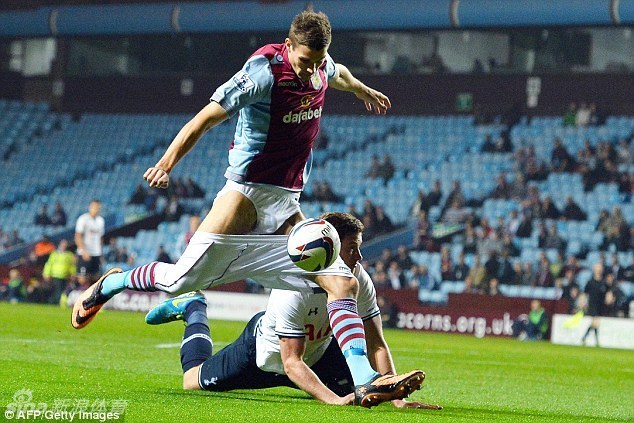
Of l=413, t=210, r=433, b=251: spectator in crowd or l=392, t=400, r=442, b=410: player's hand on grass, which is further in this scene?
l=413, t=210, r=433, b=251: spectator in crowd

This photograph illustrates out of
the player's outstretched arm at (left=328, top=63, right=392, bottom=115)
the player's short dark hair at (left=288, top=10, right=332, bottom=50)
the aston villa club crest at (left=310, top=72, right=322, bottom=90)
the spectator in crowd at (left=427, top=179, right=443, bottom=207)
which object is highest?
the player's short dark hair at (left=288, top=10, right=332, bottom=50)

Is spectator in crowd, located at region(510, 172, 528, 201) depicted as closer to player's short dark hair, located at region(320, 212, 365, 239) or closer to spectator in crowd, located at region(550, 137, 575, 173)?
spectator in crowd, located at region(550, 137, 575, 173)

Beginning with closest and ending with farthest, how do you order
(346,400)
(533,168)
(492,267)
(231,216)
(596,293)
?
(346,400)
(231,216)
(596,293)
(492,267)
(533,168)

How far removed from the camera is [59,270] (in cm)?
2394

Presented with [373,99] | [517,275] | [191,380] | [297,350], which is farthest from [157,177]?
[517,275]

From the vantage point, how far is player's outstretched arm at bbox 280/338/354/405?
23.5ft

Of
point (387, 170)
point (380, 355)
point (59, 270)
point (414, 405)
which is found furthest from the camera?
point (387, 170)

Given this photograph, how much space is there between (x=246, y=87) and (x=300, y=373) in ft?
5.77

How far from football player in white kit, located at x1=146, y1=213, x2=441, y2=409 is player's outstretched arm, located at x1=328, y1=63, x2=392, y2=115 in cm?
103

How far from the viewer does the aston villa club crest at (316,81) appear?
7207mm

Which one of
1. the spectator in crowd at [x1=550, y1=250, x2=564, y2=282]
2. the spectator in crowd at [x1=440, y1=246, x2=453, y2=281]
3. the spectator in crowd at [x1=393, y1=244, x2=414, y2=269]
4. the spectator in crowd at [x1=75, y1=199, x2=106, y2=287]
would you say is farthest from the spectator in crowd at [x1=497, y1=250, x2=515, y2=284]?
the spectator in crowd at [x1=75, y1=199, x2=106, y2=287]

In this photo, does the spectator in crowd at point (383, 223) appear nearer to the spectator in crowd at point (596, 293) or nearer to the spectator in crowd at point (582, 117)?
the spectator in crowd at point (582, 117)

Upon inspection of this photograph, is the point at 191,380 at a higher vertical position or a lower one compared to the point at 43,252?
higher

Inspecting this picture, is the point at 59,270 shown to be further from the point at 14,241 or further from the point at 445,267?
the point at 445,267
